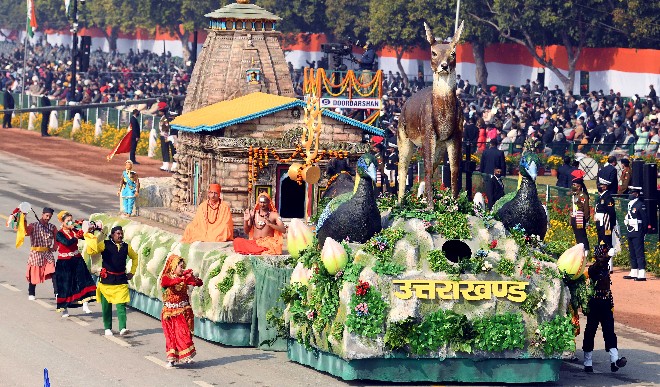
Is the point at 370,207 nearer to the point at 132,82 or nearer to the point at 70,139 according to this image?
the point at 70,139

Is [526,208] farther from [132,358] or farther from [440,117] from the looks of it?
[132,358]

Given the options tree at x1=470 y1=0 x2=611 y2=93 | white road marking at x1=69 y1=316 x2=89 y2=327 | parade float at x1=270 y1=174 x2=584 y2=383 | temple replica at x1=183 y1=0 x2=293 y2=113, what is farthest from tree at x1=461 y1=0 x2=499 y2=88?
parade float at x1=270 y1=174 x2=584 y2=383

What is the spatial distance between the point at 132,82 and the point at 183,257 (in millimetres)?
55771

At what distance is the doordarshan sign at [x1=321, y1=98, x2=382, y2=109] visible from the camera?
3688 centimetres

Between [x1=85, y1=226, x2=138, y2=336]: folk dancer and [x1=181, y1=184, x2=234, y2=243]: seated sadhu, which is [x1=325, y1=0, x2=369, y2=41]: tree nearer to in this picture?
[x1=181, y1=184, x2=234, y2=243]: seated sadhu

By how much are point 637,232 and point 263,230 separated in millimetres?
9889

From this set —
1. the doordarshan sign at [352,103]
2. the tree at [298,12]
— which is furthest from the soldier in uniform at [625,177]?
the tree at [298,12]

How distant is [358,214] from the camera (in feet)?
65.1

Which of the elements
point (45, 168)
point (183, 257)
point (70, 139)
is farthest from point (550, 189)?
point (70, 139)

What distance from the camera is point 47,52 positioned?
386 ft

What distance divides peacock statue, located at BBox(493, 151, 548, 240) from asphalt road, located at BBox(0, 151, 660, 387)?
2.07 meters

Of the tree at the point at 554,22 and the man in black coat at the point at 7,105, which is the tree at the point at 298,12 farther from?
the man in black coat at the point at 7,105

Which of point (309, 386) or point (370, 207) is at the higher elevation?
point (370, 207)

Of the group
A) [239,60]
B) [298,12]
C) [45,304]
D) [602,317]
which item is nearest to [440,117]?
[602,317]
